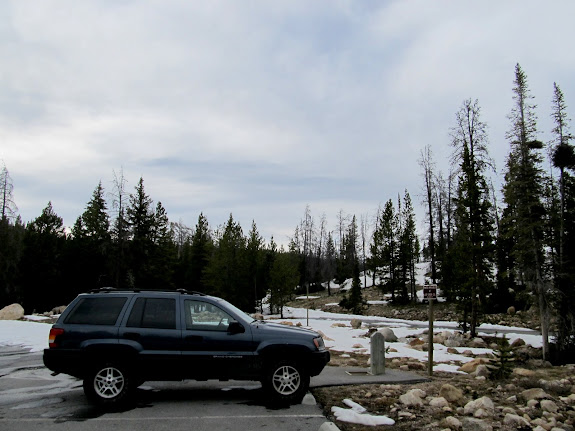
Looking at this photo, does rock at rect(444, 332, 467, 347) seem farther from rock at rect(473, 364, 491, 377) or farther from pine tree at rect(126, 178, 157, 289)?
pine tree at rect(126, 178, 157, 289)

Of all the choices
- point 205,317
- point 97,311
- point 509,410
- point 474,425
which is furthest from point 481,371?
point 97,311

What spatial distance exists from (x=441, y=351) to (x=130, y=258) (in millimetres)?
33481

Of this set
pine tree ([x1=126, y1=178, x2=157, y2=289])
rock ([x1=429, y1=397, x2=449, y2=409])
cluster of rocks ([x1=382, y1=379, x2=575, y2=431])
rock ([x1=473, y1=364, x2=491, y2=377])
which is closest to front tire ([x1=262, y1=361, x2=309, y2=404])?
cluster of rocks ([x1=382, y1=379, x2=575, y2=431])

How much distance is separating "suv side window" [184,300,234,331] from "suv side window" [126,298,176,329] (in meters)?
0.26

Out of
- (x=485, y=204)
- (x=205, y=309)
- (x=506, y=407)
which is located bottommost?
(x=506, y=407)

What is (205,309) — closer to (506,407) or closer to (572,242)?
(506,407)

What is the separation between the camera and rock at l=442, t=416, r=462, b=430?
6.01 m

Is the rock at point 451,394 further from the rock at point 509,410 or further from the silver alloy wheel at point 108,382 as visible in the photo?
the silver alloy wheel at point 108,382

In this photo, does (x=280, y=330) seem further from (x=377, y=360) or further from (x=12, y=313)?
(x=12, y=313)

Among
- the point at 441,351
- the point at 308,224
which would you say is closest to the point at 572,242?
the point at 441,351

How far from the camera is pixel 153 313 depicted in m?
7.32

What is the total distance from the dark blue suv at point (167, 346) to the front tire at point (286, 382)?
2cm

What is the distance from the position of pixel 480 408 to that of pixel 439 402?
626mm

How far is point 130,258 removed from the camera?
1708 inches
